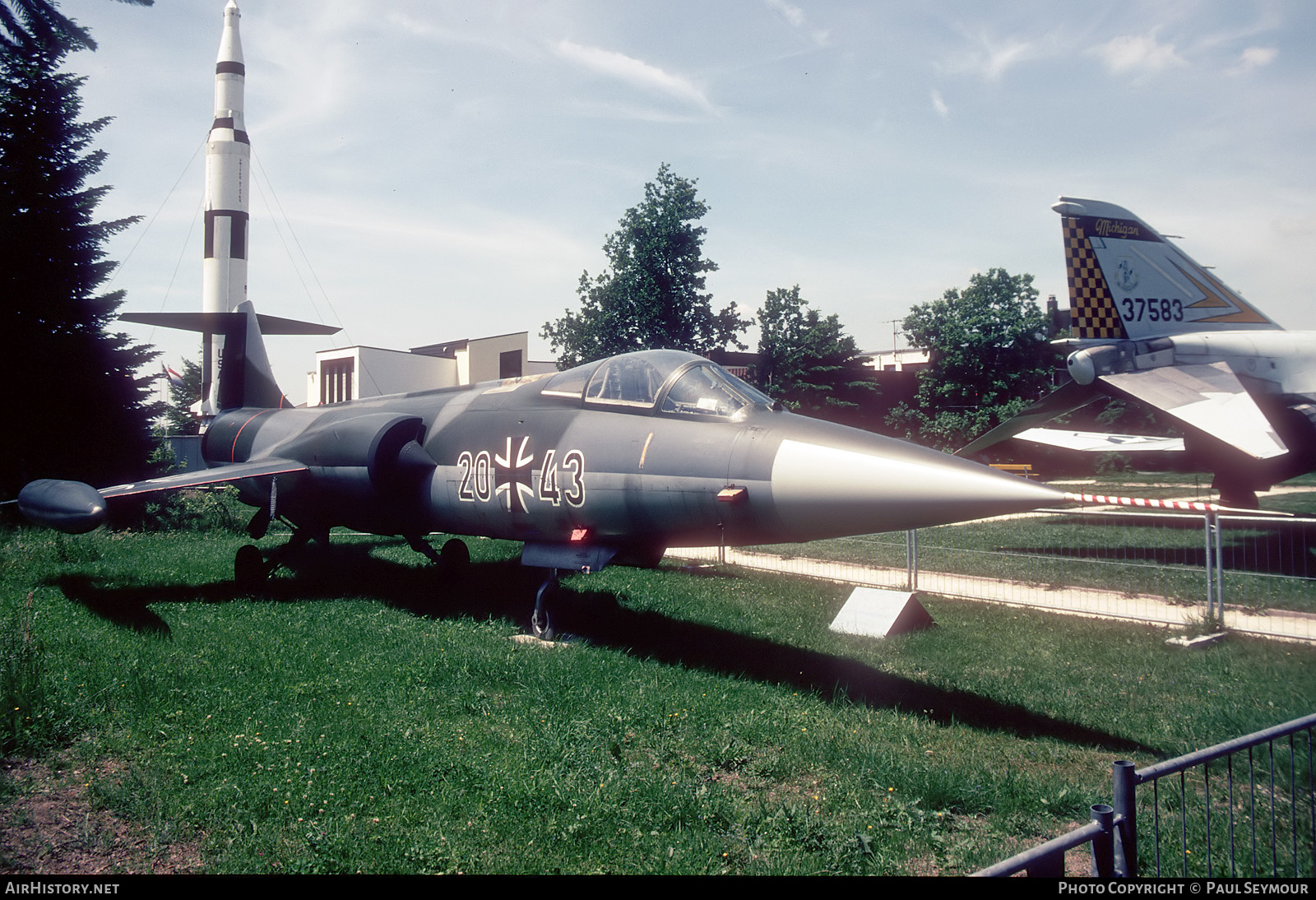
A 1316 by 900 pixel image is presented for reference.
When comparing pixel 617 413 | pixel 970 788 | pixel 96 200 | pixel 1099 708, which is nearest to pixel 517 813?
pixel 970 788

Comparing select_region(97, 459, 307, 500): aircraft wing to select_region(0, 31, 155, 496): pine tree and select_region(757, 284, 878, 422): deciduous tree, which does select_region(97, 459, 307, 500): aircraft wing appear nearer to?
select_region(0, 31, 155, 496): pine tree

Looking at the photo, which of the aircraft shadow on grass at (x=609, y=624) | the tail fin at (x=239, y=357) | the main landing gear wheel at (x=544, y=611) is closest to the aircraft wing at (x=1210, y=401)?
the aircraft shadow on grass at (x=609, y=624)

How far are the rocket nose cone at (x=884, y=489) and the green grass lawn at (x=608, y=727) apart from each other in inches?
58.3

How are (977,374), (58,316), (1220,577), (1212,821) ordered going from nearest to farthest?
1. (1212,821)
2. (1220,577)
3. (58,316)
4. (977,374)

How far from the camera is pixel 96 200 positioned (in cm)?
1723

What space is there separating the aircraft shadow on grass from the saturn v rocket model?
59.7ft

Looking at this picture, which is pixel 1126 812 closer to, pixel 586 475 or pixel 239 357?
pixel 586 475

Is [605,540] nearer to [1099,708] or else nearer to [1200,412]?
[1099,708]

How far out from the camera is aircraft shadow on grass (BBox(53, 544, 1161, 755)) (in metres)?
5.71

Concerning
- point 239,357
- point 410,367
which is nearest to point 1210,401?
point 239,357

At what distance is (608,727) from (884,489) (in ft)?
8.41

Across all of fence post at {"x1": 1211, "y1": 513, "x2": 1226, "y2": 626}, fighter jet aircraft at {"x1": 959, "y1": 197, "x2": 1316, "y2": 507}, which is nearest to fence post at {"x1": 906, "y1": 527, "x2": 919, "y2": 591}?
fighter jet aircraft at {"x1": 959, "y1": 197, "x2": 1316, "y2": 507}

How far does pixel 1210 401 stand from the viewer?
1255cm

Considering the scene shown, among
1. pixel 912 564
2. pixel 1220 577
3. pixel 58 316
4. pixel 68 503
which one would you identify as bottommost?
pixel 912 564
